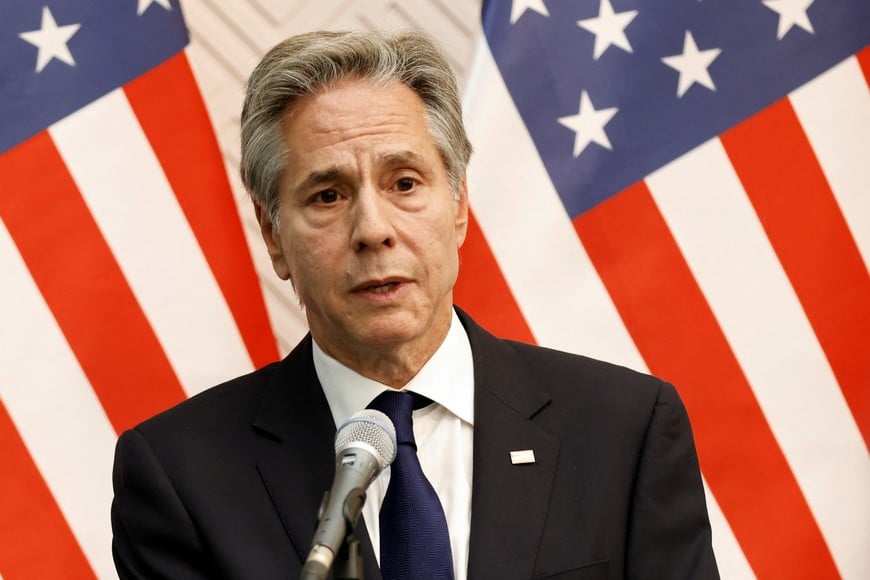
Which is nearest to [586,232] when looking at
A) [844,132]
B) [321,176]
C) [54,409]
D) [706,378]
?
[706,378]

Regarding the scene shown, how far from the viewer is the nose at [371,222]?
6.77 ft

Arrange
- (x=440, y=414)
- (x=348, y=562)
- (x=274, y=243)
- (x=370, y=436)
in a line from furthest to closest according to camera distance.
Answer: (x=274, y=243) → (x=440, y=414) → (x=370, y=436) → (x=348, y=562)

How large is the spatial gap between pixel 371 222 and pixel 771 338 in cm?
130

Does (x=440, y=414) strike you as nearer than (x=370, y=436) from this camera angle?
No

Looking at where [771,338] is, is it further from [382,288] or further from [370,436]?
[370,436]

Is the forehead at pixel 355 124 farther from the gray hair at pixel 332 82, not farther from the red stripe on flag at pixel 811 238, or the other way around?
the red stripe on flag at pixel 811 238

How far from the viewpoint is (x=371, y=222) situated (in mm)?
2068

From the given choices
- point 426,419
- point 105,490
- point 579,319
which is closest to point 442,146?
point 426,419

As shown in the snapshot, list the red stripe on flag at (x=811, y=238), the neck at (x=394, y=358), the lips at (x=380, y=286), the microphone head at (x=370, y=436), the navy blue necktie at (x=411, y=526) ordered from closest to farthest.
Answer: the microphone head at (x=370, y=436) < the navy blue necktie at (x=411, y=526) < the lips at (x=380, y=286) < the neck at (x=394, y=358) < the red stripe on flag at (x=811, y=238)

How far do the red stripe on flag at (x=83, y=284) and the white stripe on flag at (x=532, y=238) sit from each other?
893mm

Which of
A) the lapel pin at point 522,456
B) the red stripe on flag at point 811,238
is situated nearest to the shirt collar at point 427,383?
the lapel pin at point 522,456

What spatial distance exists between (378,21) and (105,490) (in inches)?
56.9

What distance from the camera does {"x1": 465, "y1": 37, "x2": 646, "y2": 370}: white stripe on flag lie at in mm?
2969

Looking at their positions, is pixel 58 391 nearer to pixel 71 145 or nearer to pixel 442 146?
pixel 71 145
